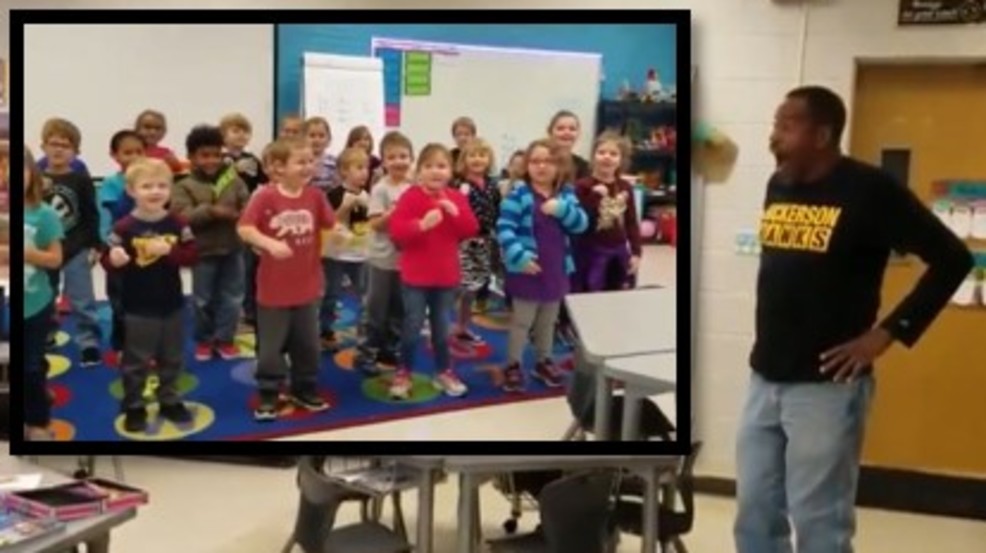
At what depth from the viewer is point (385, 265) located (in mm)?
2352

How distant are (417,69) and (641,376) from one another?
0.82 meters

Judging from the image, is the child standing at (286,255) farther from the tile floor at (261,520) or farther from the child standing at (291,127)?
the tile floor at (261,520)

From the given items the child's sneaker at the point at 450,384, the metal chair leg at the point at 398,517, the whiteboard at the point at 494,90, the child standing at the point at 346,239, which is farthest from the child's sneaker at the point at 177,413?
the metal chair leg at the point at 398,517

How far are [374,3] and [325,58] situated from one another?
313 centimetres

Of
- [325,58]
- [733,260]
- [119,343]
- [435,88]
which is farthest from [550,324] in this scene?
[733,260]

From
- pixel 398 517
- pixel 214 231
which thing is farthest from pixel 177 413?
pixel 398 517

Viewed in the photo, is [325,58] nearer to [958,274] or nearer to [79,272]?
[79,272]

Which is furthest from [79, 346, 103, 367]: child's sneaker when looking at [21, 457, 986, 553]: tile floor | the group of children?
[21, 457, 986, 553]: tile floor

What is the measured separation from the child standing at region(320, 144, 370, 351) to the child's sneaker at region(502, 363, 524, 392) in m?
0.36

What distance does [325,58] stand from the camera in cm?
227

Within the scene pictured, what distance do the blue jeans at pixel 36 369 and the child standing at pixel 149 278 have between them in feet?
0.54

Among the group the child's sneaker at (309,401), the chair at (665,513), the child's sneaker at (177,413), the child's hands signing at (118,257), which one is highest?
the child's hands signing at (118,257)

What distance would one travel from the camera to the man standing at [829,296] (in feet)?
8.86

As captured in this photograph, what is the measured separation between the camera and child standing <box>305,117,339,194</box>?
7.58 feet
